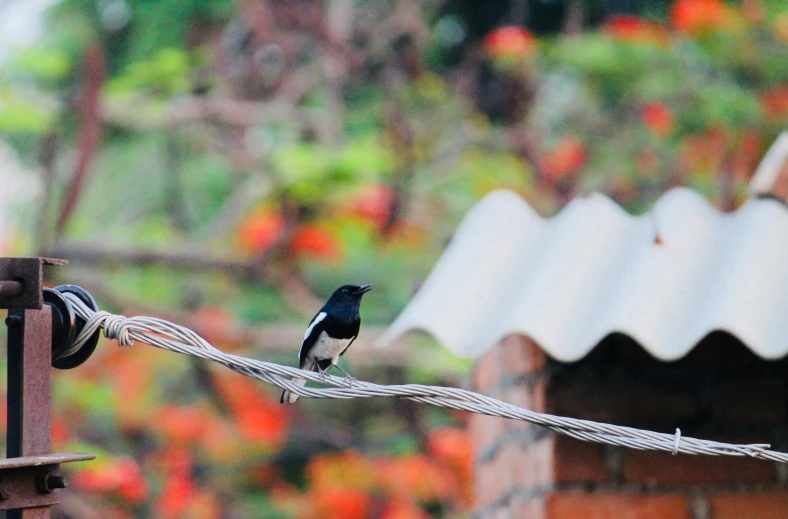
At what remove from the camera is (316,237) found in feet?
30.6

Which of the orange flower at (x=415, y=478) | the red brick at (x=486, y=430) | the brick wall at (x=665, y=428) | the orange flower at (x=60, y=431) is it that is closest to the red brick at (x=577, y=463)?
the brick wall at (x=665, y=428)

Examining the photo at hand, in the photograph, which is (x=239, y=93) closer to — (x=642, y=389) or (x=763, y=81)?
(x=763, y=81)

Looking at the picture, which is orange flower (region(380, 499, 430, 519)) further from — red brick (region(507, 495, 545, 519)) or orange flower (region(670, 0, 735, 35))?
red brick (region(507, 495, 545, 519))

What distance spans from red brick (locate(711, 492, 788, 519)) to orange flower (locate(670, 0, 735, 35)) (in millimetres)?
6962

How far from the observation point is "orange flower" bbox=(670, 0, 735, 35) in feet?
29.5

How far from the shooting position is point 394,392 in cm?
184

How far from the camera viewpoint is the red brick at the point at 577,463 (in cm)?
295

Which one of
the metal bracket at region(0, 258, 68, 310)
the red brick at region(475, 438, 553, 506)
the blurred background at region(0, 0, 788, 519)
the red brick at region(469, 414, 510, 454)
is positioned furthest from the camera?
the blurred background at region(0, 0, 788, 519)

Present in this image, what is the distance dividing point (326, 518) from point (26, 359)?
8.92 m

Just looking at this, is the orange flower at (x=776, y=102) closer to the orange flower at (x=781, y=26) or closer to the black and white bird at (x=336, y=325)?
the orange flower at (x=781, y=26)

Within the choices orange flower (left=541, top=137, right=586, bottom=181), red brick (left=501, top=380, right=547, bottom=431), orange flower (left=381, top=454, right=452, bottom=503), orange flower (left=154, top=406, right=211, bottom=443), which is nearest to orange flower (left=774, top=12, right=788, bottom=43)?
orange flower (left=541, top=137, right=586, bottom=181)

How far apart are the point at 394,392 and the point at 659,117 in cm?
822

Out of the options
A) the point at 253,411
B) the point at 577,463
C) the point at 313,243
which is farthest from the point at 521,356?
the point at 253,411

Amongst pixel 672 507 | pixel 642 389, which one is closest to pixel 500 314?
pixel 642 389
